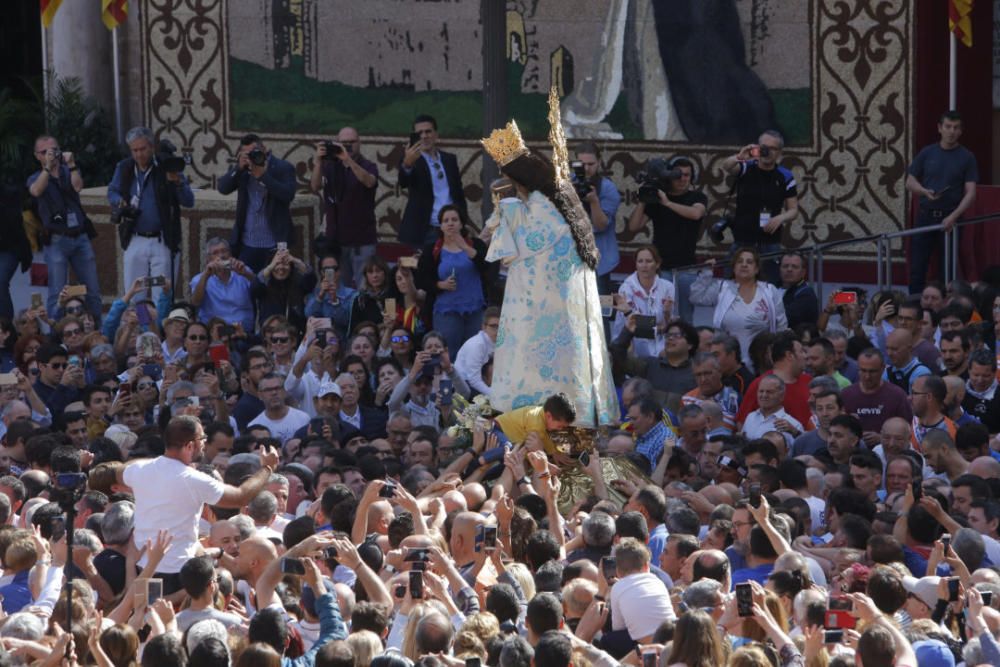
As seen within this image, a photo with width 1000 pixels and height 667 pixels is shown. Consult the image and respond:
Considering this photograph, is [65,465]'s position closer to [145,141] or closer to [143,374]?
[143,374]

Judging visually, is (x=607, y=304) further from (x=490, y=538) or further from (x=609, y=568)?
(x=609, y=568)

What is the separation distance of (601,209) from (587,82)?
3.38 metres

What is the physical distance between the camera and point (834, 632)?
745 cm

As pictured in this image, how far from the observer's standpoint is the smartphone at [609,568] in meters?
8.75

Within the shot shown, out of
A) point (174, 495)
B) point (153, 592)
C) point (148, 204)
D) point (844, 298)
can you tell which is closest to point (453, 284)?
point (844, 298)

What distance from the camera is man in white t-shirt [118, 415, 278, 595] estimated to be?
980 centimetres

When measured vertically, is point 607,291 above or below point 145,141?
below

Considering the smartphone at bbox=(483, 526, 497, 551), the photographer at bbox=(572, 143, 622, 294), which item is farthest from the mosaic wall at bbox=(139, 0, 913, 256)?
the smartphone at bbox=(483, 526, 497, 551)

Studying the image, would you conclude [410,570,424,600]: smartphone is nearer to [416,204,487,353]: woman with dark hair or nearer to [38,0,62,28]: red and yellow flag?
[416,204,487,353]: woman with dark hair

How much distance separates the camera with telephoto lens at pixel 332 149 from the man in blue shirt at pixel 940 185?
15.1 ft

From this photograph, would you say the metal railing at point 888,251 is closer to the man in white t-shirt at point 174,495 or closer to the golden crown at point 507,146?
the golden crown at point 507,146

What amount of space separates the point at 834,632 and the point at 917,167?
9.64 meters

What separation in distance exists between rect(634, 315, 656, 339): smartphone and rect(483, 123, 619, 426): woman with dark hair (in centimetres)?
260

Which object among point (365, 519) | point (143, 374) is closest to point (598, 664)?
Answer: point (365, 519)
